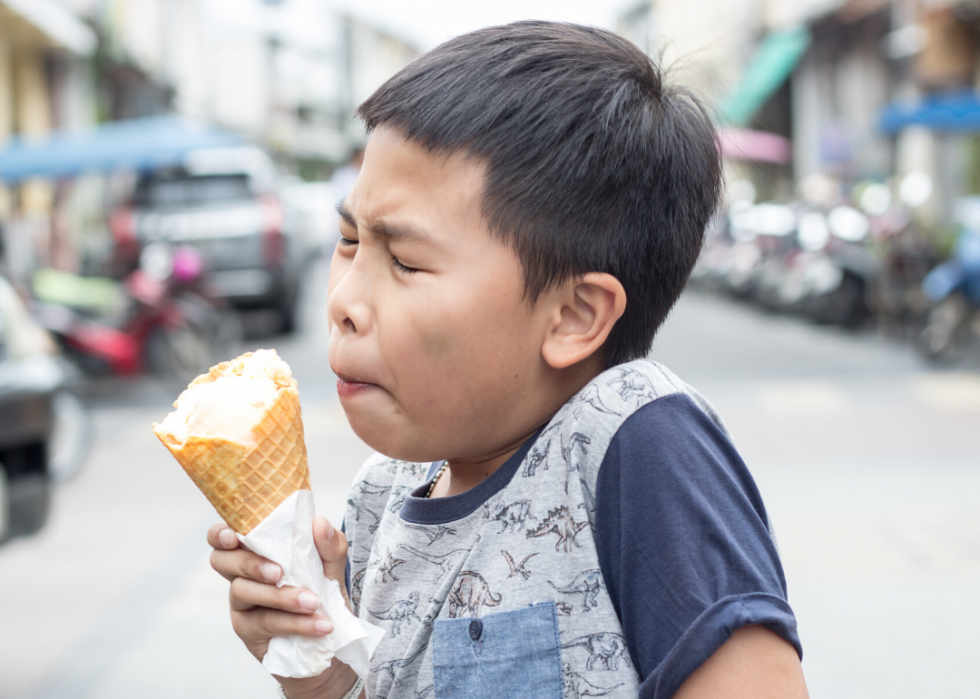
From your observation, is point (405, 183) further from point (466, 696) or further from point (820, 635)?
point (820, 635)

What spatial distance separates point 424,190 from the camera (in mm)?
1110

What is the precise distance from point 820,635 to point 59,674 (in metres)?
2.67

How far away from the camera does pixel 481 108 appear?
1.11 m

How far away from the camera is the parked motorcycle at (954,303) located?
9312 mm

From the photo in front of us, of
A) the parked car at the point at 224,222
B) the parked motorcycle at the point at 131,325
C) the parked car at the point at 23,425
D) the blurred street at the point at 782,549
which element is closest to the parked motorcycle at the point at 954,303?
the blurred street at the point at 782,549

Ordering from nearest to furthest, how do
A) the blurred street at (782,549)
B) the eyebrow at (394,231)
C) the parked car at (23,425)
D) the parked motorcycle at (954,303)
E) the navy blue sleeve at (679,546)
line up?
the navy blue sleeve at (679,546) → the eyebrow at (394,231) → the blurred street at (782,549) → the parked car at (23,425) → the parked motorcycle at (954,303)

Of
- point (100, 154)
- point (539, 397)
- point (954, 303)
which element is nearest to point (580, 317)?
point (539, 397)

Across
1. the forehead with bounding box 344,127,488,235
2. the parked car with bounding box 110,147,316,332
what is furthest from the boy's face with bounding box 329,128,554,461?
the parked car with bounding box 110,147,316,332

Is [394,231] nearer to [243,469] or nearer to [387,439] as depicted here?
[387,439]

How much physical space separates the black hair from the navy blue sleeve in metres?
0.19

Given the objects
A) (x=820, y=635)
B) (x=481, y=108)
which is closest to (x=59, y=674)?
(x=820, y=635)

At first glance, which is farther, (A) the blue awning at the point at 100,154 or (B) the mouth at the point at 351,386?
(A) the blue awning at the point at 100,154

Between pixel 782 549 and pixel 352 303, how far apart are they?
400 centimetres

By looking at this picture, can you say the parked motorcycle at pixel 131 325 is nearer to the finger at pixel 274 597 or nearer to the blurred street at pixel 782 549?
the blurred street at pixel 782 549
